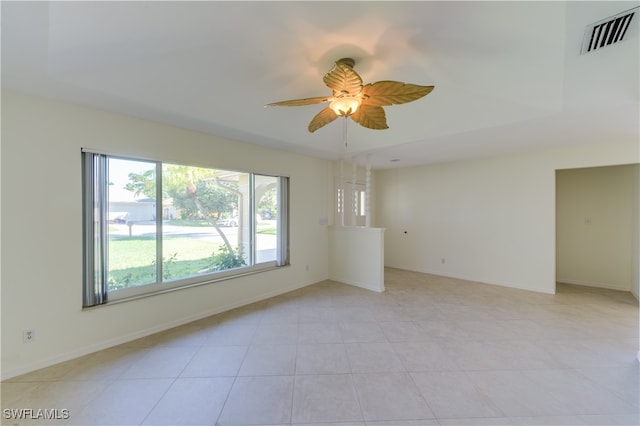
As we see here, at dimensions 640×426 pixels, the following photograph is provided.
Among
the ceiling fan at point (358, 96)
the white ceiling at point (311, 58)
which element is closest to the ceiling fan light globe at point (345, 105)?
the ceiling fan at point (358, 96)

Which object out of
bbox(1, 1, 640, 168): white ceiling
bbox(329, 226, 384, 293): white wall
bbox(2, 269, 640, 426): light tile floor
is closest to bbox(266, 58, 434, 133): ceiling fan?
bbox(1, 1, 640, 168): white ceiling

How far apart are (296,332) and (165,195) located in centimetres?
225

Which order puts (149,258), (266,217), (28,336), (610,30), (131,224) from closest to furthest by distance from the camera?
(610,30)
(28,336)
(131,224)
(149,258)
(266,217)

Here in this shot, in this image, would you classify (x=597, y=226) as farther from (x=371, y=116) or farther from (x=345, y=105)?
(x=345, y=105)

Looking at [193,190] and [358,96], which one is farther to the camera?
[193,190]

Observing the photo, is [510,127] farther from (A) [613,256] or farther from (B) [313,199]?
(A) [613,256]

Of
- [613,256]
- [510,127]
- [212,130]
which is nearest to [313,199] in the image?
[212,130]

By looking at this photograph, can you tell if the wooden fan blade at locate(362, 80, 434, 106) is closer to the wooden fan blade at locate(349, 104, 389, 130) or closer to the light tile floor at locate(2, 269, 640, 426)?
the wooden fan blade at locate(349, 104, 389, 130)

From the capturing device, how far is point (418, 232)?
567 centimetres

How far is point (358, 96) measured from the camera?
1.81 m

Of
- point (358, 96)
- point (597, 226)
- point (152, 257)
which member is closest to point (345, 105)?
point (358, 96)

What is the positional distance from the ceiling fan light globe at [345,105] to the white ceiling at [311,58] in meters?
0.39

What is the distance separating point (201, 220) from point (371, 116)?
254 cm

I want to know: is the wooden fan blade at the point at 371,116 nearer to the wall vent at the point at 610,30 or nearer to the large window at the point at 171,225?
the wall vent at the point at 610,30
